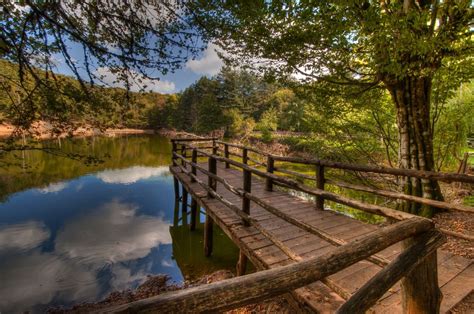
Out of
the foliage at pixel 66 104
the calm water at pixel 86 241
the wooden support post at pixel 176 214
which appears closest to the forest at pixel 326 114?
the foliage at pixel 66 104

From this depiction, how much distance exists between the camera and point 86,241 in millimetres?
8102

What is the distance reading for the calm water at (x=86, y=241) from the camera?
5.83 metres

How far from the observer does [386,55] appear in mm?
4230

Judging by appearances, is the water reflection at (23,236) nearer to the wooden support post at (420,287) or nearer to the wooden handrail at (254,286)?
the wooden handrail at (254,286)

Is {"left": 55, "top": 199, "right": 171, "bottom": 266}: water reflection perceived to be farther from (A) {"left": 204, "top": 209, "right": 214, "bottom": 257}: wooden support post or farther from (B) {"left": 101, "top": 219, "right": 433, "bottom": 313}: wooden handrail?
(B) {"left": 101, "top": 219, "right": 433, "bottom": 313}: wooden handrail

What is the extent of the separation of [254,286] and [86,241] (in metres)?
9.03

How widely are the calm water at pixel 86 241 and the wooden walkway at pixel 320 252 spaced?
8.07ft

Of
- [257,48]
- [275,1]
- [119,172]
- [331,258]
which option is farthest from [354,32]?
[119,172]

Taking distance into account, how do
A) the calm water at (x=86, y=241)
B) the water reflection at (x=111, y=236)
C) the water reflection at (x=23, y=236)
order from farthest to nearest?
the water reflection at (x=23, y=236), the water reflection at (x=111, y=236), the calm water at (x=86, y=241)

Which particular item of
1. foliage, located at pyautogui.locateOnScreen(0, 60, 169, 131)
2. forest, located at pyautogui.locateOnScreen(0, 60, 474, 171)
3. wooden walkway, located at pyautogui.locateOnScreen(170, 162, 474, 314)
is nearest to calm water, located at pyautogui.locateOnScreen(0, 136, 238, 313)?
foliage, located at pyautogui.locateOnScreen(0, 60, 169, 131)

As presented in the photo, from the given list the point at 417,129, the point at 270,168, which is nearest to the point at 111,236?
the point at 270,168

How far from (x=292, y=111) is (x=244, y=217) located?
127 feet

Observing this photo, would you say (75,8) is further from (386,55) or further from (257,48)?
(386,55)

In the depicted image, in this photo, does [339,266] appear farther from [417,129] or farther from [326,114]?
[326,114]
